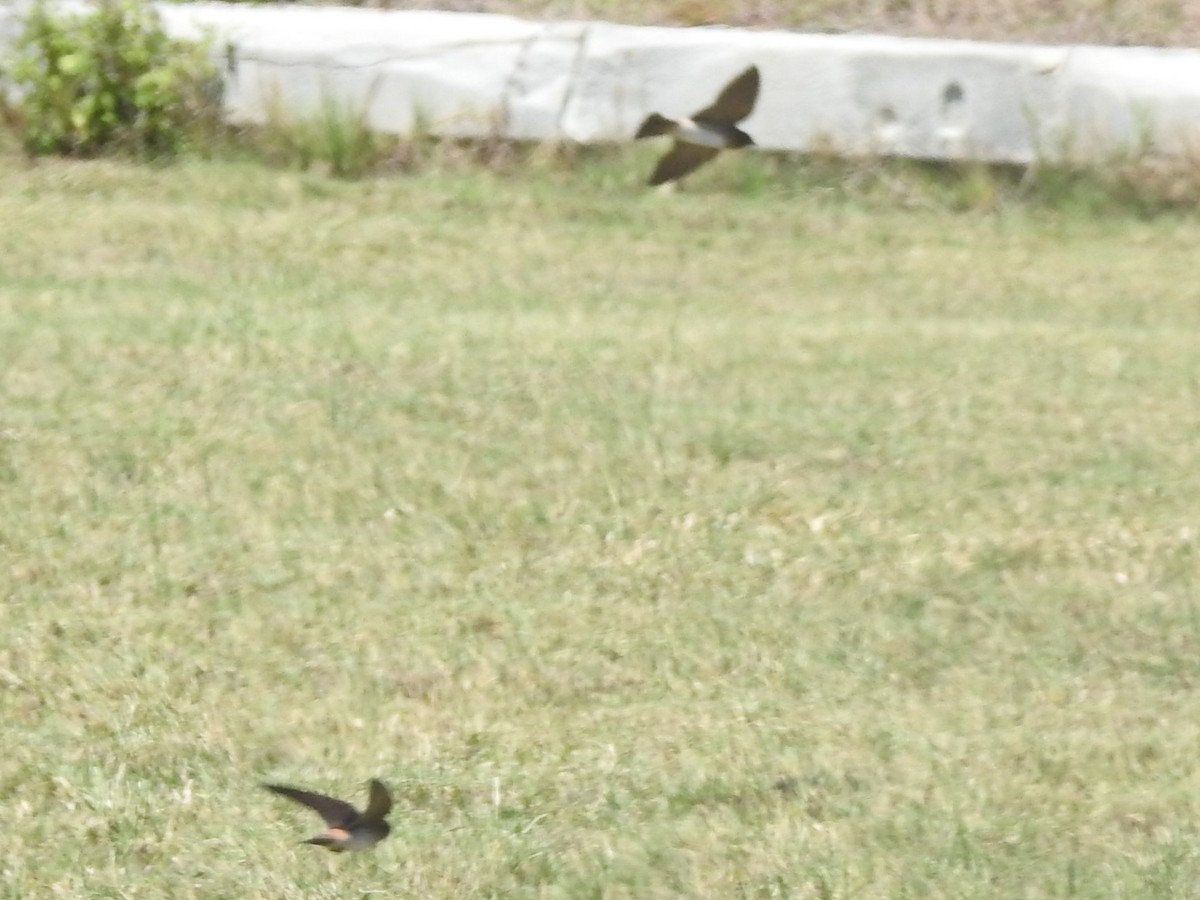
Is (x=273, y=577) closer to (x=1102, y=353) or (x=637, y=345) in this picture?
(x=637, y=345)

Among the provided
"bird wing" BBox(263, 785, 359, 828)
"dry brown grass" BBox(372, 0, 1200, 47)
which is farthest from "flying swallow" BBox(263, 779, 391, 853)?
"dry brown grass" BBox(372, 0, 1200, 47)

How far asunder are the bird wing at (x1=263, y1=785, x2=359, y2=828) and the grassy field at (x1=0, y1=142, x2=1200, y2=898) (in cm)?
45

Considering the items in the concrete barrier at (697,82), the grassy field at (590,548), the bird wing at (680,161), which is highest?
the bird wing at (680,161)

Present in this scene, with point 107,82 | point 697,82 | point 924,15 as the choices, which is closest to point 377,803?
point 697,82

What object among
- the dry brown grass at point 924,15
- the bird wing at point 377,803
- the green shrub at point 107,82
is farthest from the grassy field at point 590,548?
the dry brown grass at point 924,15

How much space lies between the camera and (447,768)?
375 centimetres

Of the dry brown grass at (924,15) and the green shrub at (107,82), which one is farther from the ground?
the dry brown grass at (924,15)

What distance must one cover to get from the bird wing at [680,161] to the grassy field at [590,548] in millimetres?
1349

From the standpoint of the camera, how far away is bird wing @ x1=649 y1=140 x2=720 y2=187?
243cm

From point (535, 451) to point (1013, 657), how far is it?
4.62 feet

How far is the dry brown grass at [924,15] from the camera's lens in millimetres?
8031

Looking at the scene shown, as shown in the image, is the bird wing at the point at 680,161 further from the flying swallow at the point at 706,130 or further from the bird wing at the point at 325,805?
the bird wing at the point at 325,805

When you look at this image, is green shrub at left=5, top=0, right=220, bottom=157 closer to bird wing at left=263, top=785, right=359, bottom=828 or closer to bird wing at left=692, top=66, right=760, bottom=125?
bird wing at left=263, top=785, right=359, bottom=828

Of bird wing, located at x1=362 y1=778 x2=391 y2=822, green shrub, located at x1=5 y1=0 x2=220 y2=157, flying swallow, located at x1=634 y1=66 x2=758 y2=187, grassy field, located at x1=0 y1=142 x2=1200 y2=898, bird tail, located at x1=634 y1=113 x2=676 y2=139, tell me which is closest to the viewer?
bird tail, located at x1=634 y1=113 x2=676 y2=139
